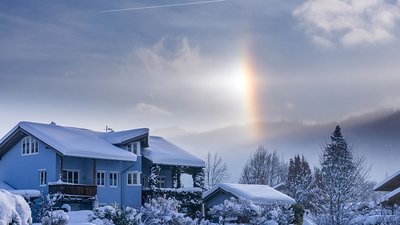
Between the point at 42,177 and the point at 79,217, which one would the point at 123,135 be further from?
the point at 79,217

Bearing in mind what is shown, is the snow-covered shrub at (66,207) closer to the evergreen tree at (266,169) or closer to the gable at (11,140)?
the gable at (11,140)

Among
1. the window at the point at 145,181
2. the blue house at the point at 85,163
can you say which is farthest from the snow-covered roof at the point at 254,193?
the window at the point at 145,181

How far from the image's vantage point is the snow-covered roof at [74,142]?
44.0 m

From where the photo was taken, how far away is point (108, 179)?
159 feet

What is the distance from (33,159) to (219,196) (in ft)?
49.0

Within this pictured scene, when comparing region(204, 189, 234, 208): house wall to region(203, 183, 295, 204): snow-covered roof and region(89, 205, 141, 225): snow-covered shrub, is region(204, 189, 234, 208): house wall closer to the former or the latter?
region(203, 183, 295, 204): snow-covered roof

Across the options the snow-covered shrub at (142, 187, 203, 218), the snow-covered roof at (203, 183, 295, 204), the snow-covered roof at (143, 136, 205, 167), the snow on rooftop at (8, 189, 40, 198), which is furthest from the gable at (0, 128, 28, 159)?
the snow-covered roof at (203, 183, 295, 204)

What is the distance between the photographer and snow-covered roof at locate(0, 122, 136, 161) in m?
44.0

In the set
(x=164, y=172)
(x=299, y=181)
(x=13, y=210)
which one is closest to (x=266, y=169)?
(x=299, y=181)

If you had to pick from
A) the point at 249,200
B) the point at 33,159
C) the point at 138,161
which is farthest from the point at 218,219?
the point at 33,159

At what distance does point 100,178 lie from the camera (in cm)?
4797

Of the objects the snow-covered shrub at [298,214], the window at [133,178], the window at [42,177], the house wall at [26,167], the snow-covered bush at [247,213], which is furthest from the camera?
the window at [133,178]

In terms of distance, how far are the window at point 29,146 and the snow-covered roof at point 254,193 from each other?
13980mm

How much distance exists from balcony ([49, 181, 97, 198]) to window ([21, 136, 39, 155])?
443cm
